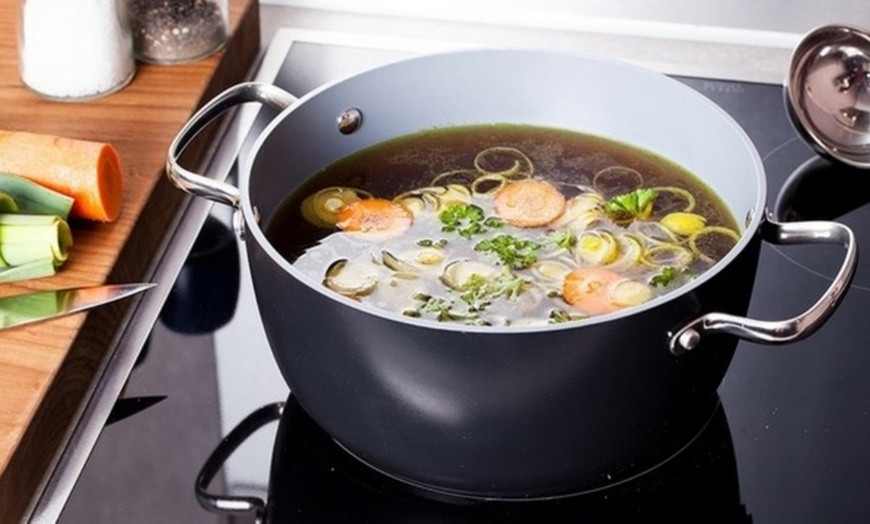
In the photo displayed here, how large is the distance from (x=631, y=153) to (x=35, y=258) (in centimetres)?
55

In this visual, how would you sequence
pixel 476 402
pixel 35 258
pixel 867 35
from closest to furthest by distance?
pixel 476 402
pixel 35 258
pixel 867 35

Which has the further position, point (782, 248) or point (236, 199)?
point (782, 248)

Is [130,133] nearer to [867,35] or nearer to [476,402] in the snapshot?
[476,402]

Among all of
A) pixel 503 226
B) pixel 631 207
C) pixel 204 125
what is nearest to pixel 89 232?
pixel 204 125

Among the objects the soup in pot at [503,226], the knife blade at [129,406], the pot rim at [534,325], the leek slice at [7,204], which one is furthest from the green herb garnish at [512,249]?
the leek slice at [7,204]

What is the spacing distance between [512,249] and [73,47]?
589mm

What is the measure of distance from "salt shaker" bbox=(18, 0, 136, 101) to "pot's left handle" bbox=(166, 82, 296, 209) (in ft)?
1.03

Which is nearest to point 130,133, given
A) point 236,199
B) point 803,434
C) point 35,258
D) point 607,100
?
point 35,258

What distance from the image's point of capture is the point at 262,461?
1109 millimetres

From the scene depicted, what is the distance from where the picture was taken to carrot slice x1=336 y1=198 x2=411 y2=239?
3.76 feet

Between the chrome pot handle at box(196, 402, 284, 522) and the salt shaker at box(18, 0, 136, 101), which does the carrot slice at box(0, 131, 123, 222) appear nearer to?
the salt shaker at box(18, 0, 136, 101)

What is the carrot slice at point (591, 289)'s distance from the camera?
1.04 m

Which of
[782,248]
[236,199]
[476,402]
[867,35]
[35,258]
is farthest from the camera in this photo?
[867,35]

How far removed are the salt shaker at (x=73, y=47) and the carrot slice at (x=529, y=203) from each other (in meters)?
0.50
